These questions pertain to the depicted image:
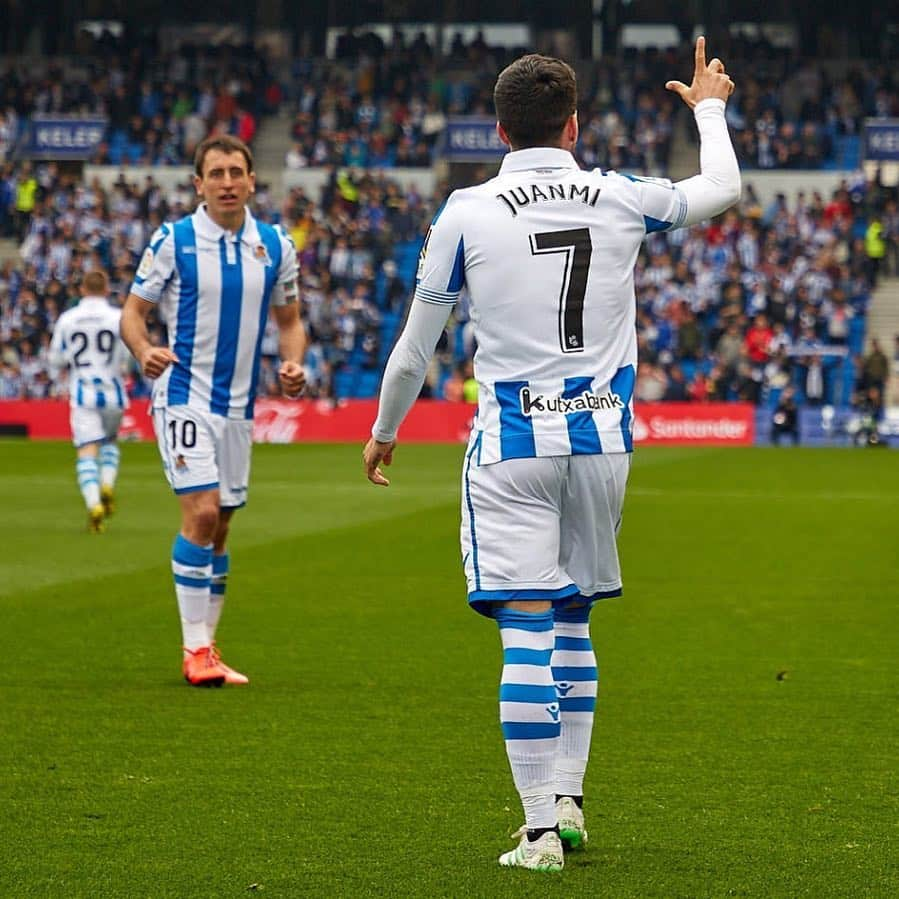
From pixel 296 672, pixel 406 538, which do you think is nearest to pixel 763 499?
pixel 406 538

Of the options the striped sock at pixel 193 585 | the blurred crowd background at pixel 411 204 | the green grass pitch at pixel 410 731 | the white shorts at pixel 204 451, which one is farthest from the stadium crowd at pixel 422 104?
the striped sock at pixel 193 585

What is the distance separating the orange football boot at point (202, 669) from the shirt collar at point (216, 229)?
1.87 m

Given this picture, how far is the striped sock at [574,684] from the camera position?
5.21 meters

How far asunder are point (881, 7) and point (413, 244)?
14.9m

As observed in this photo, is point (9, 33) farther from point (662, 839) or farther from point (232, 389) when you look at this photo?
point (662, 839)

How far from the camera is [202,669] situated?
805cm

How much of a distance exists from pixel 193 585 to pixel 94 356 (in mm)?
9034

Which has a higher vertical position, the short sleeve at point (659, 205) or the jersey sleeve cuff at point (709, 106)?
the jersey sleeve cuff at point (709, 106)

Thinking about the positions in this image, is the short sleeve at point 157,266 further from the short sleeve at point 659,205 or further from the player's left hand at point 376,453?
the short sleeve at point 659,205

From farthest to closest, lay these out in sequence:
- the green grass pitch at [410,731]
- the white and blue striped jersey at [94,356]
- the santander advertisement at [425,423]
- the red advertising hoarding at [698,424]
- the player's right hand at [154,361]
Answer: the red advertising hoarding at [698,424] < the santander advertisement at [425,423] < the white and blue striped jersey at [94,356] < the player's right hand at [154,361] < the green grass pitch at [410,731]

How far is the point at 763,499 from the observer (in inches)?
812

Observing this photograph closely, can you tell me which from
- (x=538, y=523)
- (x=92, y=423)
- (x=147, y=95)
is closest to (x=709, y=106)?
(x=538, y=523)

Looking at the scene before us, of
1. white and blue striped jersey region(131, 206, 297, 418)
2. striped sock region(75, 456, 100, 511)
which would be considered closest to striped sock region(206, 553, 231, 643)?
white and blue striped jersey region(131, 206, 297, 418)

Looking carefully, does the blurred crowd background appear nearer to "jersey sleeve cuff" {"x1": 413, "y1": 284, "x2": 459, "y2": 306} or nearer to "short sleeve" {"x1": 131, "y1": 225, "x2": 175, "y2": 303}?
"short sleeve" {"x1": 131, "y1": 225, "x2": 175, "y2": 303}
